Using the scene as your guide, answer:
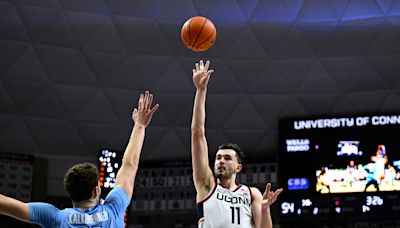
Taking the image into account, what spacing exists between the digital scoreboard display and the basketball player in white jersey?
33.6ft

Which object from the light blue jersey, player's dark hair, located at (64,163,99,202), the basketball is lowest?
the light blue jersey

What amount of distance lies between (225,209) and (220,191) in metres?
0.24

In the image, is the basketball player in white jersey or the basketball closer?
the basketball player in white jersey

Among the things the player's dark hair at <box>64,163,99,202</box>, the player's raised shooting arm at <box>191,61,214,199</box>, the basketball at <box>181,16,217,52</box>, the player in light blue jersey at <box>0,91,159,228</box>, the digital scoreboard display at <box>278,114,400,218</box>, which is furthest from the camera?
the digital scoreboard display at <box>278,114,400,218</box>

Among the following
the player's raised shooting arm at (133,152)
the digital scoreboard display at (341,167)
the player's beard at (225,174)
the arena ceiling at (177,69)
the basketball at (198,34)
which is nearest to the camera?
the player's raised shooting arm at (133,152)

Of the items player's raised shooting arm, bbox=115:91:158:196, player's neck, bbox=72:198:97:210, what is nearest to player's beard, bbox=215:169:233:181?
player's raised shooting arm, bbox=115:91:158:196

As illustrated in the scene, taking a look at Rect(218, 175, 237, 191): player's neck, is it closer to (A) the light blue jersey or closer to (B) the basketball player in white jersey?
(B) the basketball player in white jersey

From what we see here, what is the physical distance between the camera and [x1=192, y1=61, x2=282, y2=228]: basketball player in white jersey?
699cm

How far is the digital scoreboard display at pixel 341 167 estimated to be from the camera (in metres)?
16.9

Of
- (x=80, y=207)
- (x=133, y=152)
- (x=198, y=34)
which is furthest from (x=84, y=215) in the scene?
(x=198, y=34)

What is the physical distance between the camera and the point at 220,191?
23.6ft

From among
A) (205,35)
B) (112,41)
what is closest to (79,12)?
(112,41)

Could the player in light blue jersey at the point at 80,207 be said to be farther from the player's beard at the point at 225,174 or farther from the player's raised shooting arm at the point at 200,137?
the player's beard at the point at 225,174

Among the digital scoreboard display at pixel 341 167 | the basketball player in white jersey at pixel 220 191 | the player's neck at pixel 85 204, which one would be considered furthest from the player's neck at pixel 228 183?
the digital scoreboard display at pixel 341 167
